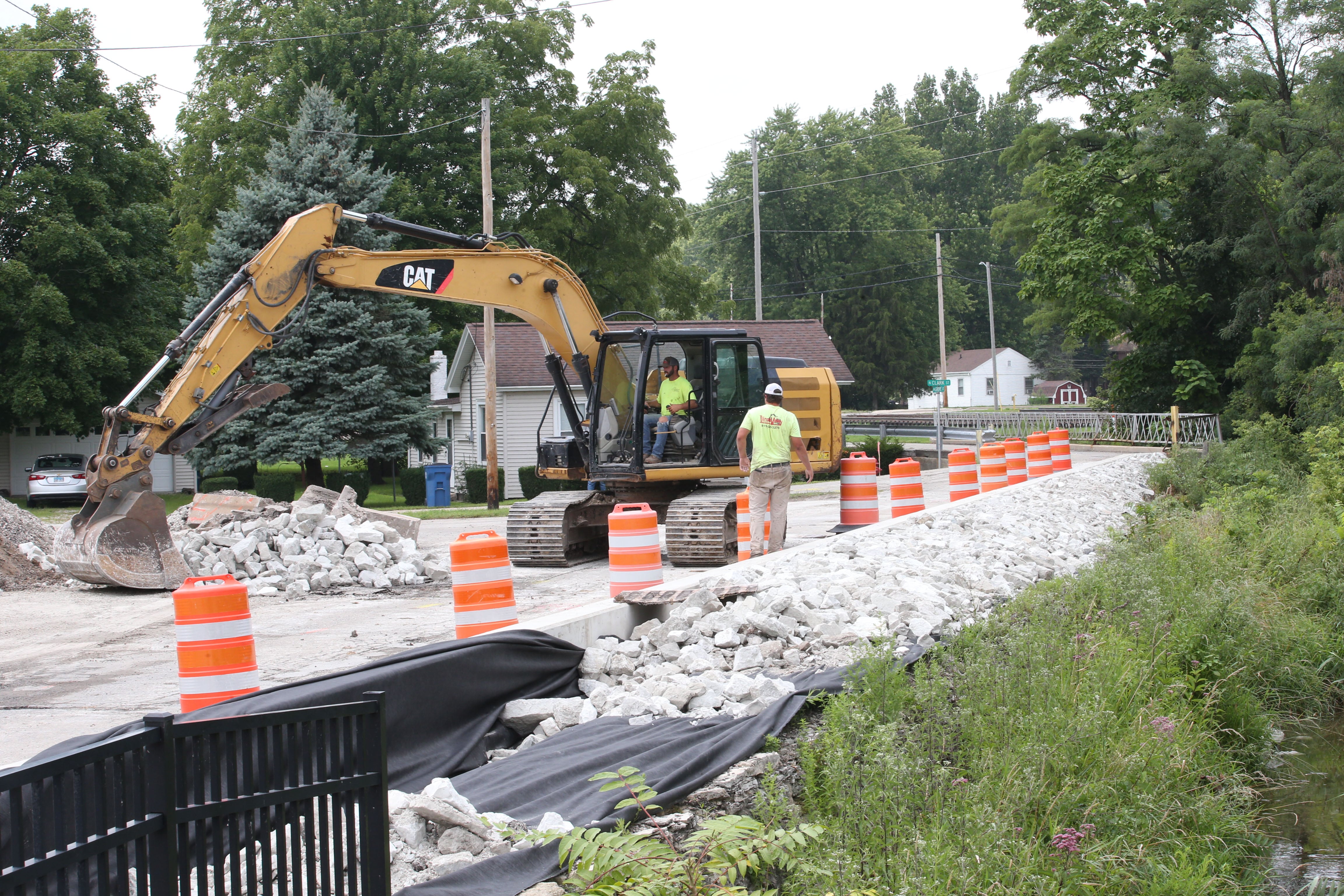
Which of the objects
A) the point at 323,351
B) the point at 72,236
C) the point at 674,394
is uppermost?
the point at 72,236

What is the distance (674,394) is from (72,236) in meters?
26.1

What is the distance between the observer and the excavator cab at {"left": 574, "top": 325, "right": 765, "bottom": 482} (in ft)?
44.2

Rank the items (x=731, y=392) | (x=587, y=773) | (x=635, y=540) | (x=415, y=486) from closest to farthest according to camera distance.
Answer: (x=587, y=773) → (x=635, y=540) → (x=731, y=392) → (x=415, y=486)

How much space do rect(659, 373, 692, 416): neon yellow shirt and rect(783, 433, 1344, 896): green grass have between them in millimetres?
5356

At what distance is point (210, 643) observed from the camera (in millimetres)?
6305

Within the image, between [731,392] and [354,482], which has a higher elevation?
[731,392]

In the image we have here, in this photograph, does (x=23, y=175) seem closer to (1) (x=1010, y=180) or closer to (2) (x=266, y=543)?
(2) (x=266, y=543)

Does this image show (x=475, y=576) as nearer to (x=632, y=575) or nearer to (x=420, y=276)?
(x=632, y=575)

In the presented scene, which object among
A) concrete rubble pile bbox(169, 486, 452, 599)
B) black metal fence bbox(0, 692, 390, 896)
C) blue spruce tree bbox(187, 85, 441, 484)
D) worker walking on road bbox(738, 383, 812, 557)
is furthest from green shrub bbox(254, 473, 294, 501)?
black metal fence bbox(0, 692, 390, 896)

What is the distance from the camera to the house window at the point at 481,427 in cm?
3556


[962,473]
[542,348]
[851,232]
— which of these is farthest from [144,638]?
[851,232]

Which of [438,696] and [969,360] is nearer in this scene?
[438,696]

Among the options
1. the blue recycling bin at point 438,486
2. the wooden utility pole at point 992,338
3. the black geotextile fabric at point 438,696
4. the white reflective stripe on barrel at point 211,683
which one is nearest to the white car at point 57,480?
the blue recycling bin at point 438,486

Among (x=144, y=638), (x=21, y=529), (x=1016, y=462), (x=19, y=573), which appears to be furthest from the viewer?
(x=1016, y=462)
